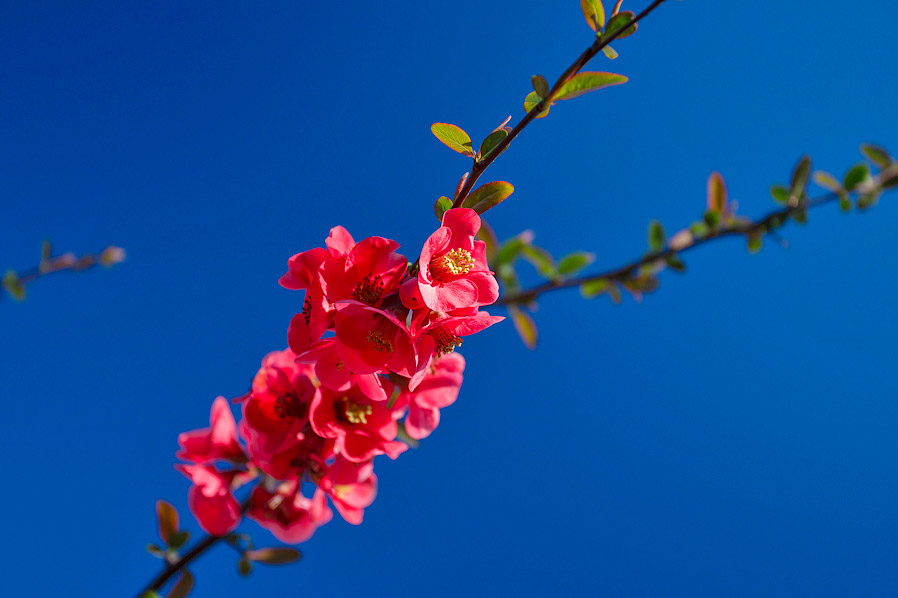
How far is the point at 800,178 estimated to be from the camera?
156 centimetres

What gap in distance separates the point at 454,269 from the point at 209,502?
0.88m

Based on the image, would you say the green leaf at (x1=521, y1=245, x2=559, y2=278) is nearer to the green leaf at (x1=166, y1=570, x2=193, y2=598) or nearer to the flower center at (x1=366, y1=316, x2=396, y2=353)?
the flower center at (x1=366, y1=316, x2=396, y2=353)

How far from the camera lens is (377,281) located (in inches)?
37.1

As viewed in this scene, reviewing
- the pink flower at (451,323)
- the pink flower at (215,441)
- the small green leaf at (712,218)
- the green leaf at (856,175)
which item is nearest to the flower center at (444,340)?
the pink flower at (451,323)

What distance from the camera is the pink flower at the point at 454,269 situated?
84cm

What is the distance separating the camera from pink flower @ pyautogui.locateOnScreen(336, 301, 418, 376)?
89 cm

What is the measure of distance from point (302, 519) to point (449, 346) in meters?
0.71

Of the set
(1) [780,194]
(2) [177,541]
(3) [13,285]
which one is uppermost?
(3) [13,285]

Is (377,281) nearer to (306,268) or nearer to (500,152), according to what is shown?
(306,268)

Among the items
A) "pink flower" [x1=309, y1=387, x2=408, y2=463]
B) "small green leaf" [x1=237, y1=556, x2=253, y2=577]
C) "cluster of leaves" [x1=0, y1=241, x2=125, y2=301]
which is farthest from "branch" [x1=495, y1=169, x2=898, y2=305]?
"cluster of leaves" [x1=0, y1=241, x2=125, y2=301]

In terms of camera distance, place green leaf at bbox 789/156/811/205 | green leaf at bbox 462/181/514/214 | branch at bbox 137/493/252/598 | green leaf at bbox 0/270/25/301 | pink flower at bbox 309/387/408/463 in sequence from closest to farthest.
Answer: green leaf at bbox 462/181/514/214 → pink flower at bbox 309/387/408/463 → branch at bbox 137/493/252/598 → green leaf at bbox 789/156/811/205 → green leaf at bbox 0/270/25/301

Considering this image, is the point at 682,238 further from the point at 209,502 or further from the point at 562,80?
the point at 209,502

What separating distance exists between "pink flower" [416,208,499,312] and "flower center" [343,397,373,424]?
1.19 ft

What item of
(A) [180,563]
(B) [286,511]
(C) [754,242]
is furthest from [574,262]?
(A) [180,563]
